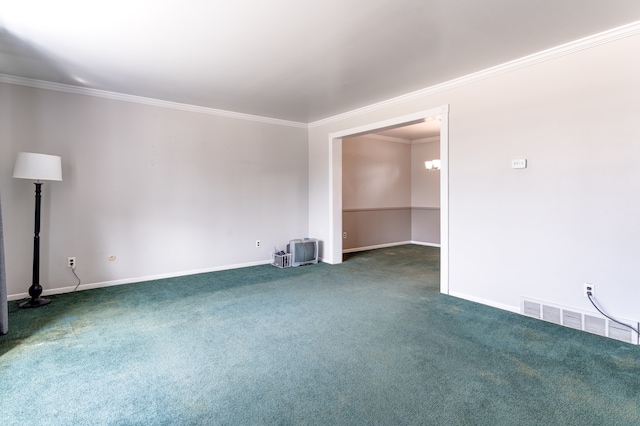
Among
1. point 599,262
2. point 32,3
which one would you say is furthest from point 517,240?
point 32,3

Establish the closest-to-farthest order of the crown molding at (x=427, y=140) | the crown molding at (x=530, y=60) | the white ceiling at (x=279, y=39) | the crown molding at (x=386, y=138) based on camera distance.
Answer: the white ceiling at (x=279, y=39) → the crown molding at (x=530, y=60) → the crown molding at (x=386, y=138) → the crown molding at (x=427, y=140)

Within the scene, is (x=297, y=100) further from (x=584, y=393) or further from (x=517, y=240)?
(x=584, y=393)

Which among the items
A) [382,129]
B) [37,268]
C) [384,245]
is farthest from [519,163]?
[37,268]

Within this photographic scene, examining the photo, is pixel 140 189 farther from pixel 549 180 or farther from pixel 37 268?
pixel 549 180

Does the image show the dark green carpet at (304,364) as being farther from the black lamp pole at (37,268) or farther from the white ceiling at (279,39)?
the white ceiling at (279,39)

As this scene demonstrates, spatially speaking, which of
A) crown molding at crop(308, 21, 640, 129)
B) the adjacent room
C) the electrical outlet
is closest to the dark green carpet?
the adjacent room

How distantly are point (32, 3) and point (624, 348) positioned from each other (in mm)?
5100

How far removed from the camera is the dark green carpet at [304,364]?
1.76 metres

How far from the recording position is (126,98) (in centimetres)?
430

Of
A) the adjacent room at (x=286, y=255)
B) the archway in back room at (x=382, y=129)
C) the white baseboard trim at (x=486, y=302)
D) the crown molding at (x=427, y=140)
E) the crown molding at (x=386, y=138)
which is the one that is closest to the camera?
the adjacent room at (x=286, y=255)

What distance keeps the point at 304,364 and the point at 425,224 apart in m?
6.24

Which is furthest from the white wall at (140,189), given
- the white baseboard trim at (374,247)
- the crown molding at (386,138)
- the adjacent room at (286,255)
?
the crown molding at (386,138)

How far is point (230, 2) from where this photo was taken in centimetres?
224

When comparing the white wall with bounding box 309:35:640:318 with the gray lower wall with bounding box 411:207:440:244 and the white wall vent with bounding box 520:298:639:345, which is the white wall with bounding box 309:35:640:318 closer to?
the white wall vent with bounding box 520:298:639:345
